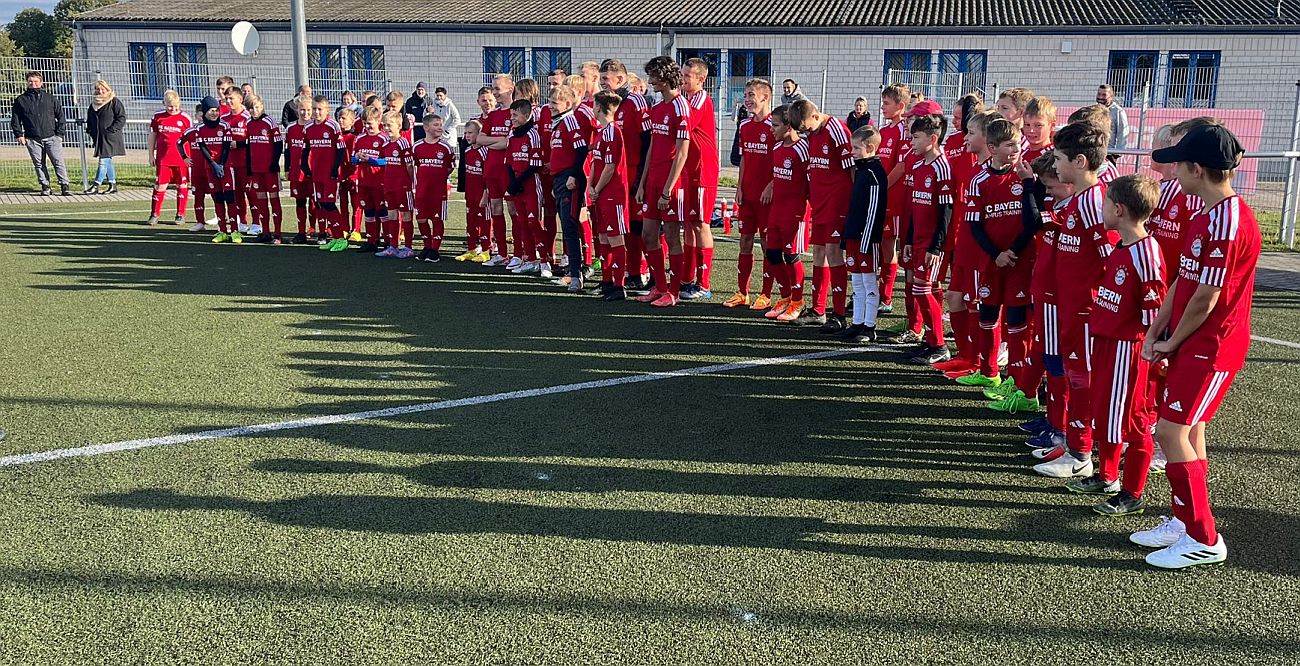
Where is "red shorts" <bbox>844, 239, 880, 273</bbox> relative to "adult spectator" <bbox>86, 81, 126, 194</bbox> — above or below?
below

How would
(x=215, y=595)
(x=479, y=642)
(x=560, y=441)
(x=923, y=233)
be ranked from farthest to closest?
(x=923, y=233)
(x=560, y=441)
(x=215, y=595)
(x=479, y=642)

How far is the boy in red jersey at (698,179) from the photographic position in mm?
9125

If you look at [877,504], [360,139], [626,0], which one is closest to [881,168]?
[877,504]

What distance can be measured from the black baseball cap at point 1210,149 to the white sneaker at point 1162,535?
1519 mm

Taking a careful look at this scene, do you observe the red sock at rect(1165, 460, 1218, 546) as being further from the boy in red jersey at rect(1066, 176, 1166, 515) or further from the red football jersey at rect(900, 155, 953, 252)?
the red football jersey at rect(900, 155, 953, 252)

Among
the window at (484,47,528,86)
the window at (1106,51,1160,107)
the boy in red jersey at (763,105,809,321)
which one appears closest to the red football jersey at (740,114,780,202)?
the boy in red jersey at (763,105,809,321)

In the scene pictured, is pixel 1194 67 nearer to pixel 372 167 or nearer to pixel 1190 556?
pixel 372 167

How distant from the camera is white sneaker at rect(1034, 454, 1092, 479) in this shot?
17.3 ft

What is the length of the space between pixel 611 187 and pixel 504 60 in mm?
26389

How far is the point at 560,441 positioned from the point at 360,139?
8116 millimetres

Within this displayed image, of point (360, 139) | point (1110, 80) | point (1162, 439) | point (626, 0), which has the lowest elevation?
point (1162, 439)

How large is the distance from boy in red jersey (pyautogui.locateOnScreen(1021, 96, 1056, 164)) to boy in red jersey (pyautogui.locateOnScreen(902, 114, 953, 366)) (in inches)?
29.3

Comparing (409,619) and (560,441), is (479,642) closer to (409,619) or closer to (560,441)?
(409,619)

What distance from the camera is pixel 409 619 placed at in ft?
12.1
